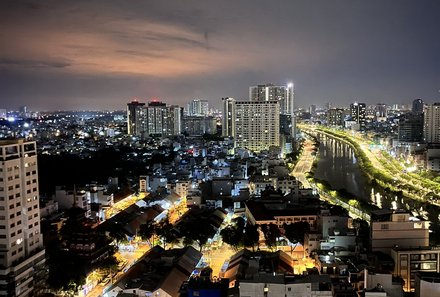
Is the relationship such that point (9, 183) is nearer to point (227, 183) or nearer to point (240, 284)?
point (240, 284)

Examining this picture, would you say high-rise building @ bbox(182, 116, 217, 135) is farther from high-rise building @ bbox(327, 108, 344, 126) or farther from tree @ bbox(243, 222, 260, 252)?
tree @ bbox(243, 222, 260, 252)

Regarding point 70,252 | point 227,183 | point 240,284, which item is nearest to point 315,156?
point 227,183

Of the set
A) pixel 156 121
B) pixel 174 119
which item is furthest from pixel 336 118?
pixel 156 121

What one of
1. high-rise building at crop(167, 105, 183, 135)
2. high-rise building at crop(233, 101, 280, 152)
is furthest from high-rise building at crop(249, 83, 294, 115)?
high-rise building at crop(233, 101, 280, 152)

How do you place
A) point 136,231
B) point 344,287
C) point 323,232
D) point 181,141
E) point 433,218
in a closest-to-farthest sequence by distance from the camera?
point 344,287, point 323,232, point 136,231, point 433,218, point 181,141

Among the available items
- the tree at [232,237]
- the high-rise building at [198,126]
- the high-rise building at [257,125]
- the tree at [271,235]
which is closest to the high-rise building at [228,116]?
the high-rise building at [257,125]

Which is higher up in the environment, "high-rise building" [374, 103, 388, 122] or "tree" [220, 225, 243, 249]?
"high-rise building" [374, 103, 388, 122]
